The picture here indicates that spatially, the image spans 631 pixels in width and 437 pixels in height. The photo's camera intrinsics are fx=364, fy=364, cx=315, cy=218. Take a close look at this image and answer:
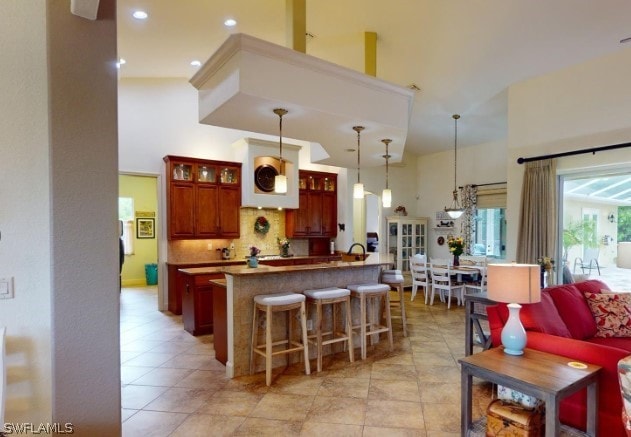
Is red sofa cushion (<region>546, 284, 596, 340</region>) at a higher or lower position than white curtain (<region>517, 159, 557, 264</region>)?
lower

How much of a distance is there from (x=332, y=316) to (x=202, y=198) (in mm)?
3302

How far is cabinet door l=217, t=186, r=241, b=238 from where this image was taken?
648cm

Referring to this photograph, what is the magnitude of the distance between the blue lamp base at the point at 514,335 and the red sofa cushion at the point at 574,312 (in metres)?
1.16

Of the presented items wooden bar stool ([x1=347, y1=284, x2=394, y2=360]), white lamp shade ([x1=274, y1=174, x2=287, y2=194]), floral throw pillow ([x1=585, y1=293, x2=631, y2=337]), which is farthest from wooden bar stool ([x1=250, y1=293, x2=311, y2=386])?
floral throw pillow ([x1=585, y1=293, x2=631, y2=337])

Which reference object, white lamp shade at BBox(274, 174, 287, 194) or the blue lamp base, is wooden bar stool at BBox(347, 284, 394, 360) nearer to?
white lamp shade at BBox(274, 174, 287, 194)

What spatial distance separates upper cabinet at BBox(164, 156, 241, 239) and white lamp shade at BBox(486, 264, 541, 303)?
4.91 m

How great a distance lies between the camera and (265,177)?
6.90 metres

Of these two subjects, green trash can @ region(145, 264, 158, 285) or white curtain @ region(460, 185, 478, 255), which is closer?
white curtain @ region(460, 185, 478, 255)

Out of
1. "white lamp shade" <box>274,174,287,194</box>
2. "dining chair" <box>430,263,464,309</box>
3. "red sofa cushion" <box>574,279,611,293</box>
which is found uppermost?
"white lamp shade" <box>274,174,287,194</box>

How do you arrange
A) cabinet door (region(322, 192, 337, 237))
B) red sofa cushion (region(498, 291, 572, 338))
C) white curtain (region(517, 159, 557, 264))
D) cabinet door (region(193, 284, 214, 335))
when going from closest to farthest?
1. red sofa cushion (region(498, 291, 572, 338))
2. white curtain (region(517, 159, 557, 264))
3. cabinet door (region(193, 284, 214, 335))
4. cabinet door (region(322, 192, 337, 237))

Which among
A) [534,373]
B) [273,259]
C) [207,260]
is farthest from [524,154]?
[207,260]

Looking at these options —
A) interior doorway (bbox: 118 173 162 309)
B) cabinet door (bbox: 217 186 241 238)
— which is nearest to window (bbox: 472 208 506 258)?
cabinet door (bbox: 217 186 241 238)

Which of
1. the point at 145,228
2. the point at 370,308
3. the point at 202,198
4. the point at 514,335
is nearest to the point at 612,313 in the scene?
the point at 514,335

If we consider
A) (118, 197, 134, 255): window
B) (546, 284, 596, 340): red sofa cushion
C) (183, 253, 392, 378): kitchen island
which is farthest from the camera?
(118, 197, 134, 255): window
